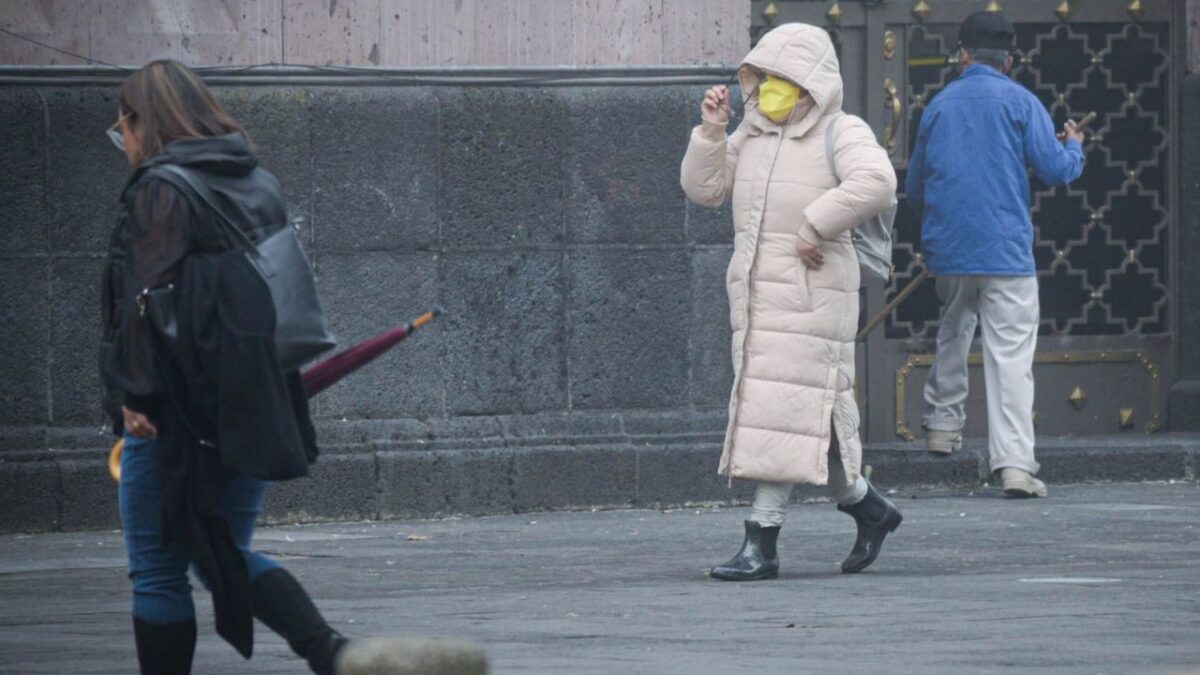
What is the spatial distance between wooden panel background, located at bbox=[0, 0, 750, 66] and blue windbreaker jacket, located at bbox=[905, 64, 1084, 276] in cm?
97

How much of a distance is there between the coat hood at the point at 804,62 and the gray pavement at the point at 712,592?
1.56m

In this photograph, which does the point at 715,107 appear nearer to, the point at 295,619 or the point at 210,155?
the point at 210,155

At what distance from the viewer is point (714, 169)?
27.5 feet

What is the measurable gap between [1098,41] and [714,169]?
4.14 metres

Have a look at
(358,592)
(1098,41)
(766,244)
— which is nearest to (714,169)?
(766,244)

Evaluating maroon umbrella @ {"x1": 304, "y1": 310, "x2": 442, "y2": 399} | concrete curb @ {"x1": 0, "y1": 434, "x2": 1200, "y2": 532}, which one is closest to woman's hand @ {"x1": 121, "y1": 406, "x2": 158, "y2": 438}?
maroon umbrella @ {"x1": 304, "y1": 310, "x2": 442, "y2": 399}

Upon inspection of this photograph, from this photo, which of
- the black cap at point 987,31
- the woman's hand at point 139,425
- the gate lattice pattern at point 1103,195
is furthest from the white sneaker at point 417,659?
the gate lattice pattern at point 1103,195

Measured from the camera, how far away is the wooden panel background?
978 centimetres

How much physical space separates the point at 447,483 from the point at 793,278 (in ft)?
8.30

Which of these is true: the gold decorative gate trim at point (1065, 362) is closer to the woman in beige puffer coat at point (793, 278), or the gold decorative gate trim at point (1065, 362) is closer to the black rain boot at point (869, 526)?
the black rain boot at point (869, 526)

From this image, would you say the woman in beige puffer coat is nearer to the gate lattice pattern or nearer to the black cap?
the black cap

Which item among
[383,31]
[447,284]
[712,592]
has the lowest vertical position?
[712,592]

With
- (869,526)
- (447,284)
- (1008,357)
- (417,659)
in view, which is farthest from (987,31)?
(417,659)

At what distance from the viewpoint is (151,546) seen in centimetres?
564
